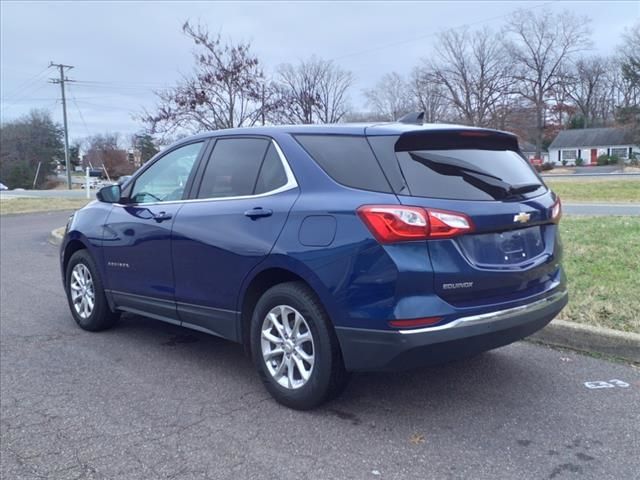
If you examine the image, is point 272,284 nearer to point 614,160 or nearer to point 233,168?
point 233,168

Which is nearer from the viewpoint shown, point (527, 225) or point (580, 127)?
point (527, 225)

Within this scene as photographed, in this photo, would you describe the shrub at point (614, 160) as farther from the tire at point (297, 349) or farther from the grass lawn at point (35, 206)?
the tire at point (297, 349)

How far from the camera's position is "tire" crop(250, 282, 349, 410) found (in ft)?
11.3

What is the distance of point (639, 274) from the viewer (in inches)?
235

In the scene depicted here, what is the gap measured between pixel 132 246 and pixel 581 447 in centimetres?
358

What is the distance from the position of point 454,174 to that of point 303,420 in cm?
173

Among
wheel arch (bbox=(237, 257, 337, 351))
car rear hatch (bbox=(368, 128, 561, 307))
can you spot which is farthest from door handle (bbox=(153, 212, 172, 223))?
car rear hatch (bbox=(368, 128, 561, 307))

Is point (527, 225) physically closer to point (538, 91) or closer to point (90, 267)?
point (90, 267)

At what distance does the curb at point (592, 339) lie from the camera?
4.45 m

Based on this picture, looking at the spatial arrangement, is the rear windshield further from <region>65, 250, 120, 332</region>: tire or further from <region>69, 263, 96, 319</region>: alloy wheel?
<region>69, 263, 96, 319</region>: alloy wheel

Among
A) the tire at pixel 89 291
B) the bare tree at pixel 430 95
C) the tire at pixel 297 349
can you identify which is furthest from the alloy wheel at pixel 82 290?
the bare tree at pixel 430 95

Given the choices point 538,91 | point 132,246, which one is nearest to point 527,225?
point 132,246

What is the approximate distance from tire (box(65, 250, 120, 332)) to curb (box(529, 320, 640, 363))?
12.5ft

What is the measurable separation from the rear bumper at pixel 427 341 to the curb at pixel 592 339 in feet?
4.96
